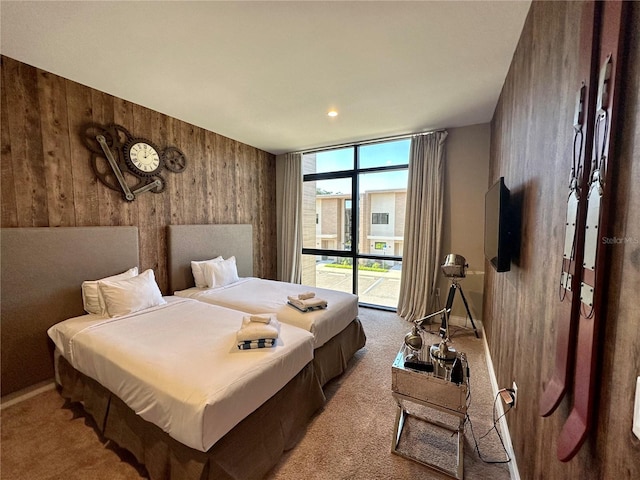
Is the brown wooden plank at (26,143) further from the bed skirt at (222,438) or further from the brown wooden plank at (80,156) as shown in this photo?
the bed skirt at (222,438)

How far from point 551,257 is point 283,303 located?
2097 mm

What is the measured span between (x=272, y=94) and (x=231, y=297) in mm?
2165

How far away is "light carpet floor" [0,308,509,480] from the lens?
1.49 m

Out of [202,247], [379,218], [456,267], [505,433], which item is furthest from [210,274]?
[505,433]

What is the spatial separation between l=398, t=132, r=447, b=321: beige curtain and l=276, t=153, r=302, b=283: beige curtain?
1906 millimetres

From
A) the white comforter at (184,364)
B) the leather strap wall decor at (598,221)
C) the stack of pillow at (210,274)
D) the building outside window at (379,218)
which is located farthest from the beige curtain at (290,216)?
the leather strap wall decor at (598,221)

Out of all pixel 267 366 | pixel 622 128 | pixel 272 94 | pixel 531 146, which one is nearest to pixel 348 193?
pixel 272 94

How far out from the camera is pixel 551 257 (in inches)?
43.3

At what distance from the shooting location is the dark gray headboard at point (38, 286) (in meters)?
1.98

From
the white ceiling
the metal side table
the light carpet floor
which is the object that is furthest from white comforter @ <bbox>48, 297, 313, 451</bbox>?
the white ceiling

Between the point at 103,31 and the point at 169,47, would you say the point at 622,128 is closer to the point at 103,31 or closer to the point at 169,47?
the point at 169,47

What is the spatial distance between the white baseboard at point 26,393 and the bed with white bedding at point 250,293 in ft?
4.00

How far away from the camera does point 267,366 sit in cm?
154

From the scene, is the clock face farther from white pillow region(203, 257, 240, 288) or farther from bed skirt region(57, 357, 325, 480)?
bed skirt region(57, 357, 325, 480)
